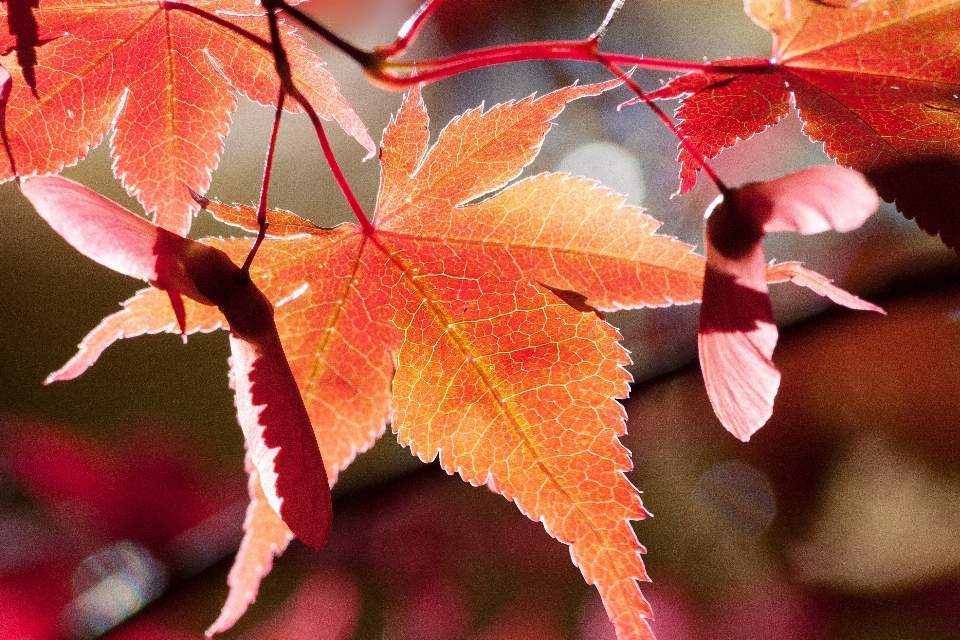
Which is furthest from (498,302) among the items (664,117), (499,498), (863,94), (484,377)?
(499,498)

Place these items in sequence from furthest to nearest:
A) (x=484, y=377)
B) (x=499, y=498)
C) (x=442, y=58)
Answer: (x=499, y=498), (x=484, y=377), (x=442, y=58)

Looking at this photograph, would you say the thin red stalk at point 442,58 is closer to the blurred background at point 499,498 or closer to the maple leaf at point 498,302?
the maple leaf at point 498,302

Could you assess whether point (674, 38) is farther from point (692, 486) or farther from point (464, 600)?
point (464, 600)

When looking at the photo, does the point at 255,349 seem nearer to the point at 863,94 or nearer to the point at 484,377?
the point at 484,377

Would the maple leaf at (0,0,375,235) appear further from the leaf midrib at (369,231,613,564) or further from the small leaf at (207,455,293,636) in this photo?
the small leaf at (207,455,293,636)

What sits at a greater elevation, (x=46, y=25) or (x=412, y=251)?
(x=46, y=25)

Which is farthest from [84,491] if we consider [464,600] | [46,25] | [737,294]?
[737,294]

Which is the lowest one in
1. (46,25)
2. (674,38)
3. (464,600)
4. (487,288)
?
(464,600)

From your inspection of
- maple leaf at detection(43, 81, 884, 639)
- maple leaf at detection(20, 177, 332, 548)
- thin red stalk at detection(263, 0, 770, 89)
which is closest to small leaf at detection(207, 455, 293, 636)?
maple leaf at detection(43, 81, 884, 639)
